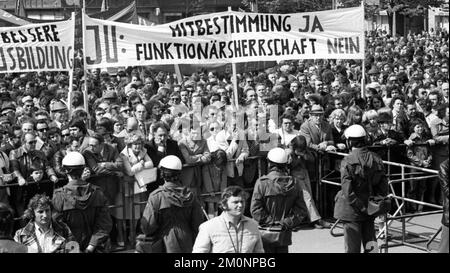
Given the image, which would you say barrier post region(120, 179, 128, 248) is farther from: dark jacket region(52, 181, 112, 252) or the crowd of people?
dark jacket region(52, 181, 112, 252)

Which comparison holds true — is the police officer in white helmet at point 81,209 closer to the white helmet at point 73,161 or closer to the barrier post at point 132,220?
the white helmet at point 73,161

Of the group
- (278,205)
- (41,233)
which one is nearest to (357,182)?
(278,205)

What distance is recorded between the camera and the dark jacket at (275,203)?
818 cm

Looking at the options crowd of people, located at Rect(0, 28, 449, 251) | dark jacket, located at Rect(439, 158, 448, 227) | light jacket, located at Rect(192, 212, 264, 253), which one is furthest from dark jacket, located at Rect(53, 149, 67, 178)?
dark jacket, located at Rect(439, 158, 448, 227)

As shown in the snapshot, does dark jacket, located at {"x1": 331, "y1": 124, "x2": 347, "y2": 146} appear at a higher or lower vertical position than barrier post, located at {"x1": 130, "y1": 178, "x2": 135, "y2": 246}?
higher

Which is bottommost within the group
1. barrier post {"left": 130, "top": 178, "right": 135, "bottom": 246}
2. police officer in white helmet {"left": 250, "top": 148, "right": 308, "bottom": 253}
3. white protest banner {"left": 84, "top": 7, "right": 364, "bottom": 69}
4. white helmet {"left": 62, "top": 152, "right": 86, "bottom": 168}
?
barrier post {"left": 130, "top": 178, "right": 135, "bottom": 246}

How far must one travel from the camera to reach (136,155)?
1005 cm

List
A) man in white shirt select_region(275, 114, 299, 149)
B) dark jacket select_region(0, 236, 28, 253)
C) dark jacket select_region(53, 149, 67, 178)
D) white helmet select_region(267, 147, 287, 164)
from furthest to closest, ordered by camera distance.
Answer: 1. man in white shirt select_region(275, 114, 299, 149)
2. dark jacket select_region(53, 149, 67, 178)
3. white helmet select_region(267, 147, 287, 164)
4. dark jacket select_region(0, 236, 28, 253)

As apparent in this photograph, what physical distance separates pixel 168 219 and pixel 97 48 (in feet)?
17.7

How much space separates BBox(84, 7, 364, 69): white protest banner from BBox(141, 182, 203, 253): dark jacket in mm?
4998

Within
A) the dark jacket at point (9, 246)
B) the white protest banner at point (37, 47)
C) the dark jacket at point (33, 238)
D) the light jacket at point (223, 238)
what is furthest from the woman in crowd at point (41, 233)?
the white protest banner at point (37, 47)

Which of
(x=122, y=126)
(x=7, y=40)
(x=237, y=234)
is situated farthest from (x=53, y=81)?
(x=237, y=234)

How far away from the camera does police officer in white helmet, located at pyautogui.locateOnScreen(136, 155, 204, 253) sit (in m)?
7.59
